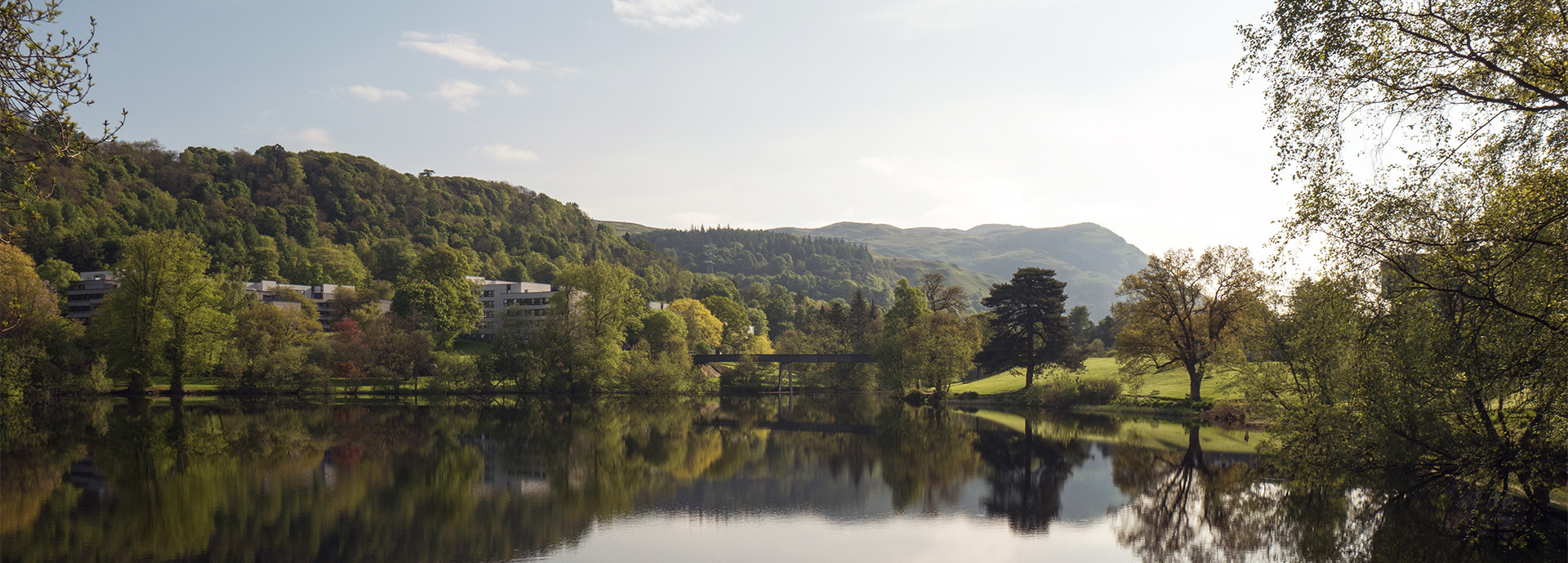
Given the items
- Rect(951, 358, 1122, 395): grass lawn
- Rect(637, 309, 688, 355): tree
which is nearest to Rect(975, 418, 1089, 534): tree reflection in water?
Rect(951, 358, 1122, 395): grass lawn

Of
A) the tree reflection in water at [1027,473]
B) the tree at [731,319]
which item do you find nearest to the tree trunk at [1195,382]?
the tree reflection in water at [1027,473]

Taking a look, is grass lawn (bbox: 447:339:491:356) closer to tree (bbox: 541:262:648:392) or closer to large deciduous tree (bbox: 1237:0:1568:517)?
tree (bbox: 541:262:648:392)

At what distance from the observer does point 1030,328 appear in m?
66.2

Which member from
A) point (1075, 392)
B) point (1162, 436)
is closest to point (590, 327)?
point (1075, 392)

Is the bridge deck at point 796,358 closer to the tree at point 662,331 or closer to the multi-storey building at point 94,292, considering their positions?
the tree at point 662,331

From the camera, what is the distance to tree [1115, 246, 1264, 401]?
5297 centimetres

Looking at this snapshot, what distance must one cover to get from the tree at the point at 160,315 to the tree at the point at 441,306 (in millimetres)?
25565

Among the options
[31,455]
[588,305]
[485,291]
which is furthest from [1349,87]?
[485,291]

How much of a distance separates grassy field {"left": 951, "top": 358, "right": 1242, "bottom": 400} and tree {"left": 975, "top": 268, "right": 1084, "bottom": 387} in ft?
5.03

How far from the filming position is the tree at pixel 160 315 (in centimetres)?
5469

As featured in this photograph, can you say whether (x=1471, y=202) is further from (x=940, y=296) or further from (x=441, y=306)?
(x=441, y=306)

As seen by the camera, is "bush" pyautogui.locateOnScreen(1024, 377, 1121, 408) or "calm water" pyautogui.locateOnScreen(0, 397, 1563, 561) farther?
"bush" pyautogui.locateOnScreen(1024, 377, 1121, 408)

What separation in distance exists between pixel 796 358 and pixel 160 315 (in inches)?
1983

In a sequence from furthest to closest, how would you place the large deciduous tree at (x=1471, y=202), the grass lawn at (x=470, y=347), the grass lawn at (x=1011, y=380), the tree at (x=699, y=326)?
the tree at (x=699, y=326), the grass lawn at (x=470, y=347), the grass lawn at (x=1011, y=380), the large deciduous tree at (x=1471, y=202)
